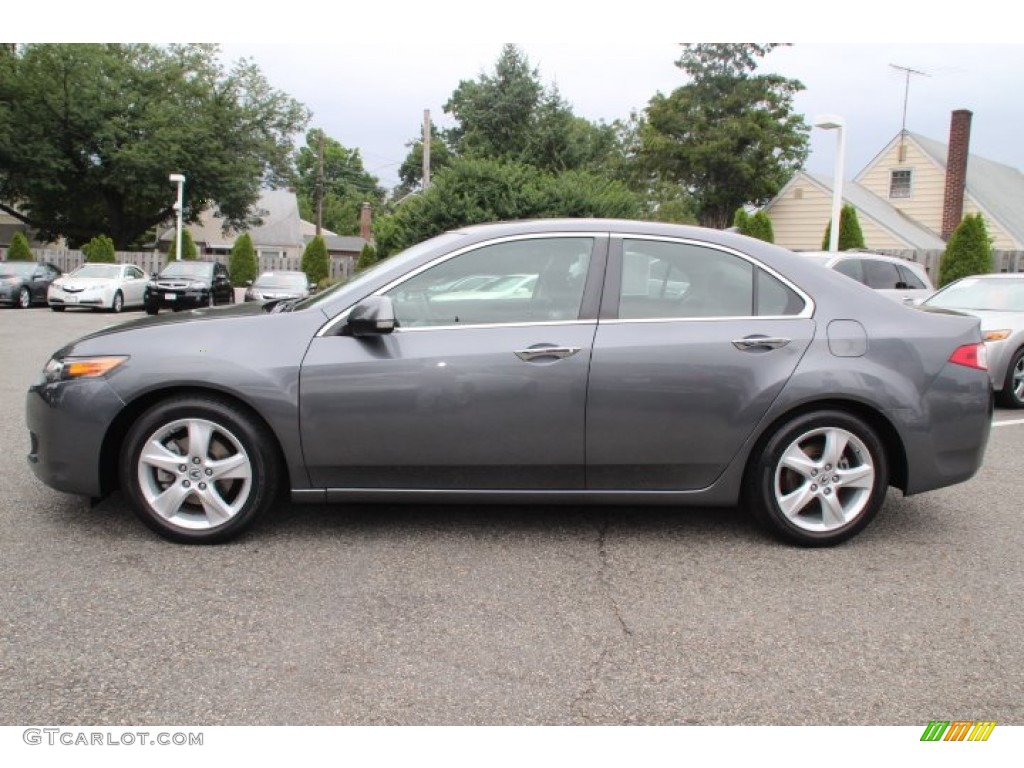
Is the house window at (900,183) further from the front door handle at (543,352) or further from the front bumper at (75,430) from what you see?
the front bumper at (75,430)

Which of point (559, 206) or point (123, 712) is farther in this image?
point (559, 206)

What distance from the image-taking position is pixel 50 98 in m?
38.7

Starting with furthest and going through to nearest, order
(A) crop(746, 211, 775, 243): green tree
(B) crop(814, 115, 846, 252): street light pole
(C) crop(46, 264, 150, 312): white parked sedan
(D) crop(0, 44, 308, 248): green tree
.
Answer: (D) crop(0, 44, 308, 248): green tree < (A) crop(746, 211, 775, 243): green tree < (C) crop(46, 264, 150, 312): white parked sedan < (B) crop(814, 115, 846, 252): street light pole

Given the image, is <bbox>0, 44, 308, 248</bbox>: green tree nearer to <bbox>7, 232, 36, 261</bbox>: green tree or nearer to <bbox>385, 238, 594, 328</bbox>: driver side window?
<bbox>7, 232, 36, 261</bbox>: green tree

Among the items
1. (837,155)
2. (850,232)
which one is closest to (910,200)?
(850,232)

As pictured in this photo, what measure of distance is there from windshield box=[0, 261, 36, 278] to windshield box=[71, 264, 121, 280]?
133cm

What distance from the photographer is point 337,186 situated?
10488cm

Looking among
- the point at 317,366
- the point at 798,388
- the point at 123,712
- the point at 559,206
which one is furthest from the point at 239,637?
the point at 559,206

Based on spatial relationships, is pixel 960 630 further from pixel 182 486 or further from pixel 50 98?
pixel 50 98

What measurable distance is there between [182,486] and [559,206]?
1602 centimetres

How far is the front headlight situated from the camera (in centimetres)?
419

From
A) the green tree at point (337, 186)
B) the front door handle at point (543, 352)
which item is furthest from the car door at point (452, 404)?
the green tree at point (337, 186)

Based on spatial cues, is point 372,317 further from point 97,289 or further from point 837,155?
point 97,289

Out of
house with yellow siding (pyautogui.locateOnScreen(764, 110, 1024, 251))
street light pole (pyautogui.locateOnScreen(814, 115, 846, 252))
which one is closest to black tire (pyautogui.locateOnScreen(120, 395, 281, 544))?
street light pole (pyautogui.locateOnScreen(814, 115, 846, 252))
